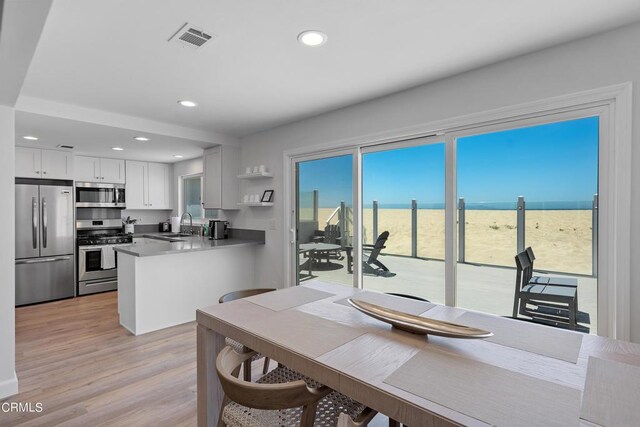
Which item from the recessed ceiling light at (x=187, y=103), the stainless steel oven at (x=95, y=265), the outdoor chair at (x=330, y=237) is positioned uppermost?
the recessed ceiling light at (x=187, y=103)

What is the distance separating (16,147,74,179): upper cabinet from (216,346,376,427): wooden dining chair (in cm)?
486

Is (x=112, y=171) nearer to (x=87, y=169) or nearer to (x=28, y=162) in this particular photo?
(x=87, y=169)

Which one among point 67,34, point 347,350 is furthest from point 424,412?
point 67,34

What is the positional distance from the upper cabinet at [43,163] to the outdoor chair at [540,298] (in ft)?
19.1

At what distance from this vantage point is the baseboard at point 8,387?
2275 mm

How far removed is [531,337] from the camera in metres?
1.36

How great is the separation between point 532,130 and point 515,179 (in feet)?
1.13

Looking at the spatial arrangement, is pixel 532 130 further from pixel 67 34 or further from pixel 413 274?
pixel 67 34

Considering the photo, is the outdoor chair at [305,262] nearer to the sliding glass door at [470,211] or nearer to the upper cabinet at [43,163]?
the sliding glass door at [470,211]

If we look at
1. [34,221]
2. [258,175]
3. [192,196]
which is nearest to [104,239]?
[34,221]

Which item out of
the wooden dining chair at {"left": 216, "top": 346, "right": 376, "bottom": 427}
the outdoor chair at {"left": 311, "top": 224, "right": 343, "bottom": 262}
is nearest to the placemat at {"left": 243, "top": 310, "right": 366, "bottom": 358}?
the wooden dining chair at {"left": 216, "top": 346, "right": 376, "bottom": 427}

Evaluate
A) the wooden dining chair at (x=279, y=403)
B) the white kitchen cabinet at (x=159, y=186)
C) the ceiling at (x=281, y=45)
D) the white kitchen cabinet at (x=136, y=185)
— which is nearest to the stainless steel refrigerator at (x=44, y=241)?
the white kitchen cabinet at (x=136, y=185)

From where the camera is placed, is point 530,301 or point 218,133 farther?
point 218,133

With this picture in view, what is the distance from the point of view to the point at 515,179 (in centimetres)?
230
